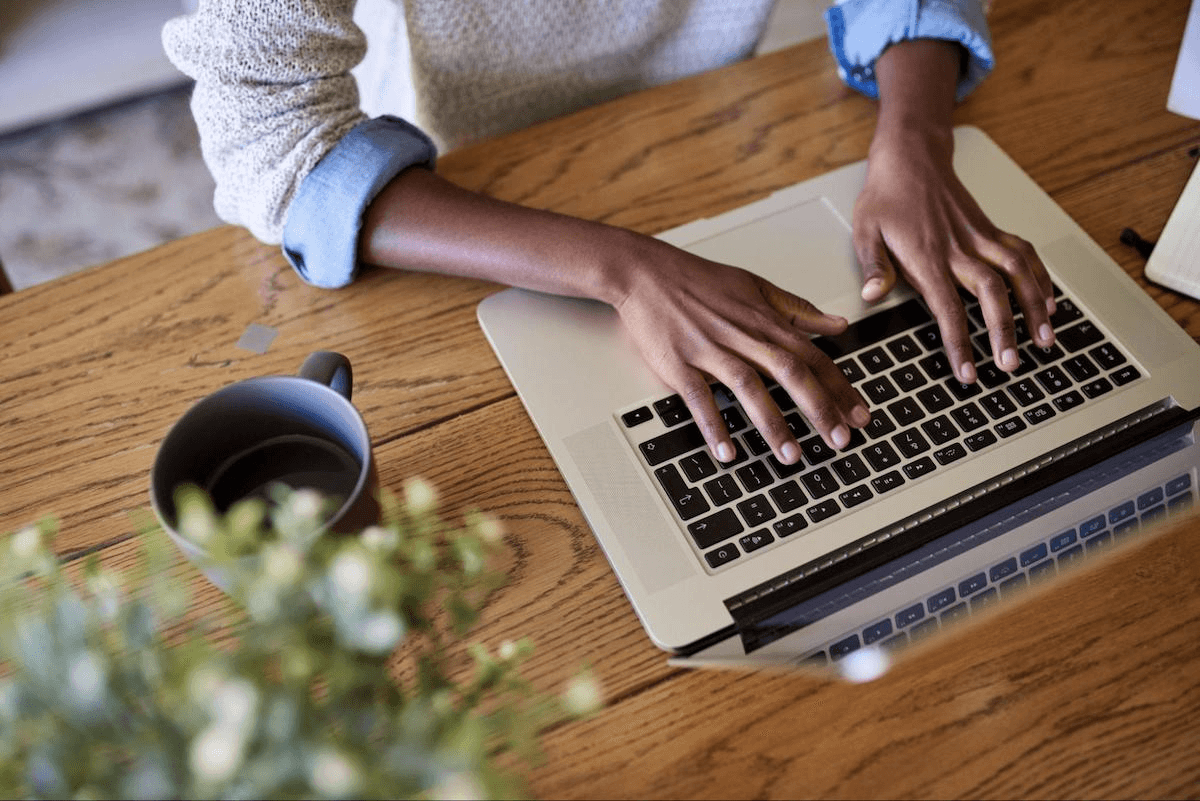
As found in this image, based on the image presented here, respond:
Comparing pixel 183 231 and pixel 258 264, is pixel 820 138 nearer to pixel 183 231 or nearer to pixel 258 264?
pixel 258 264

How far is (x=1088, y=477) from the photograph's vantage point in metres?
0.62

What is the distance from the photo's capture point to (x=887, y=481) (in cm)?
60

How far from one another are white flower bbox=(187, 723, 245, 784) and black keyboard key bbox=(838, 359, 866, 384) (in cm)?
48

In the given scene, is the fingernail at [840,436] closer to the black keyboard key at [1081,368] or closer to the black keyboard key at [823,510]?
the black keyboard key at [823,510]

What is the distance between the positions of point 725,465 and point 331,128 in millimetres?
395

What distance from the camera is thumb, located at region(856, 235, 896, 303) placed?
0.70 m

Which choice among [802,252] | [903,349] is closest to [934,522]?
[903,349]

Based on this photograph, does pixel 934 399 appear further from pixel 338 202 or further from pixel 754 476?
pixel 338 202

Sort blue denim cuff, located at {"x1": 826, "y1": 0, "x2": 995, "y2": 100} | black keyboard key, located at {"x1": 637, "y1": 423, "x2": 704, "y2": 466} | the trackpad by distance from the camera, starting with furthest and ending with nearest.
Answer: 1. blue denim cuff, located at {"x1": 826, "y1": 0, "x2": 995, "y2": 100}
2. the trackpad
3. black keyboard key, located at {"x1": 637, "y1": 423, "x2": 704, "y2": 466}

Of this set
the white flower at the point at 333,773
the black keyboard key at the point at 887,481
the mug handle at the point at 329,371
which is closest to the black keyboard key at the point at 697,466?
the black keyboard key at the point at 887,481

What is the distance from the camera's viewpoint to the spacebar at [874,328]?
68cm

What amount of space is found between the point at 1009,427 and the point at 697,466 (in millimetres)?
207

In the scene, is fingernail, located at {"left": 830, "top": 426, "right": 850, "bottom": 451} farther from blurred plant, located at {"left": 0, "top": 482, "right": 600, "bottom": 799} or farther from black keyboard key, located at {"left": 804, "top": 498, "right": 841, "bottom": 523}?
blurred plant, located at {"left": 0, "top": 482, "right": 600, "bottom": 799}

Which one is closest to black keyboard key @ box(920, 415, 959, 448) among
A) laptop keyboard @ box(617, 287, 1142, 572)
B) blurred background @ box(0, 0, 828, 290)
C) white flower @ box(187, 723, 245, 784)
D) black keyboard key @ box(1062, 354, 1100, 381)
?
laptop keyboard @ box(617, 287, 1142, 572)
